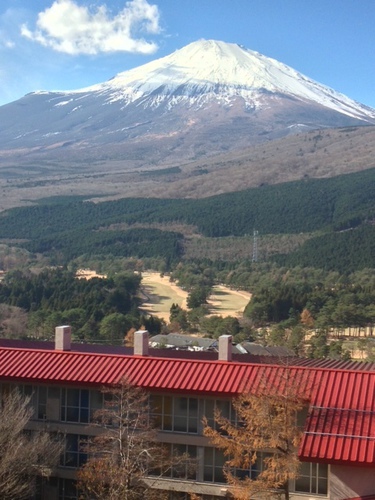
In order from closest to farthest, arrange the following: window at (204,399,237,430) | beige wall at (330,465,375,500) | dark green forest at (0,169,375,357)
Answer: beige wall at (330,465,375,500)
window at (204,399,237,430)
dark green forest at (0,169,375,357)

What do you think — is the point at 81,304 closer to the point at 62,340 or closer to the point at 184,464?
the point at 62,340

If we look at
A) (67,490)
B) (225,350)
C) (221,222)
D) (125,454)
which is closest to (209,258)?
(221,222)

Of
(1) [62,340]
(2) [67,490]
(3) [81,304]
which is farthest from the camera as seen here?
(3) [81,304]

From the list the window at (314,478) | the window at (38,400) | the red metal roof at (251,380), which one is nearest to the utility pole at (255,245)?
the window at (38,400)

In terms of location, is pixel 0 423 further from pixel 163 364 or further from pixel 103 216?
pixel 103 216

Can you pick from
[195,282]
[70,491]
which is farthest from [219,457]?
[195,282]

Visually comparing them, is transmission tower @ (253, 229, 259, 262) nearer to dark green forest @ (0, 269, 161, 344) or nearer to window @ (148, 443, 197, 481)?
dark green forest @ (0, 269, 161, 344)

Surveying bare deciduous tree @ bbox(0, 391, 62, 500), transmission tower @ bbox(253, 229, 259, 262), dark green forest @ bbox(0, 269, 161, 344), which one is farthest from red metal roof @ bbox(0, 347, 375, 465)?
transmission tower @ bbox(253, 229, 259, 262)
